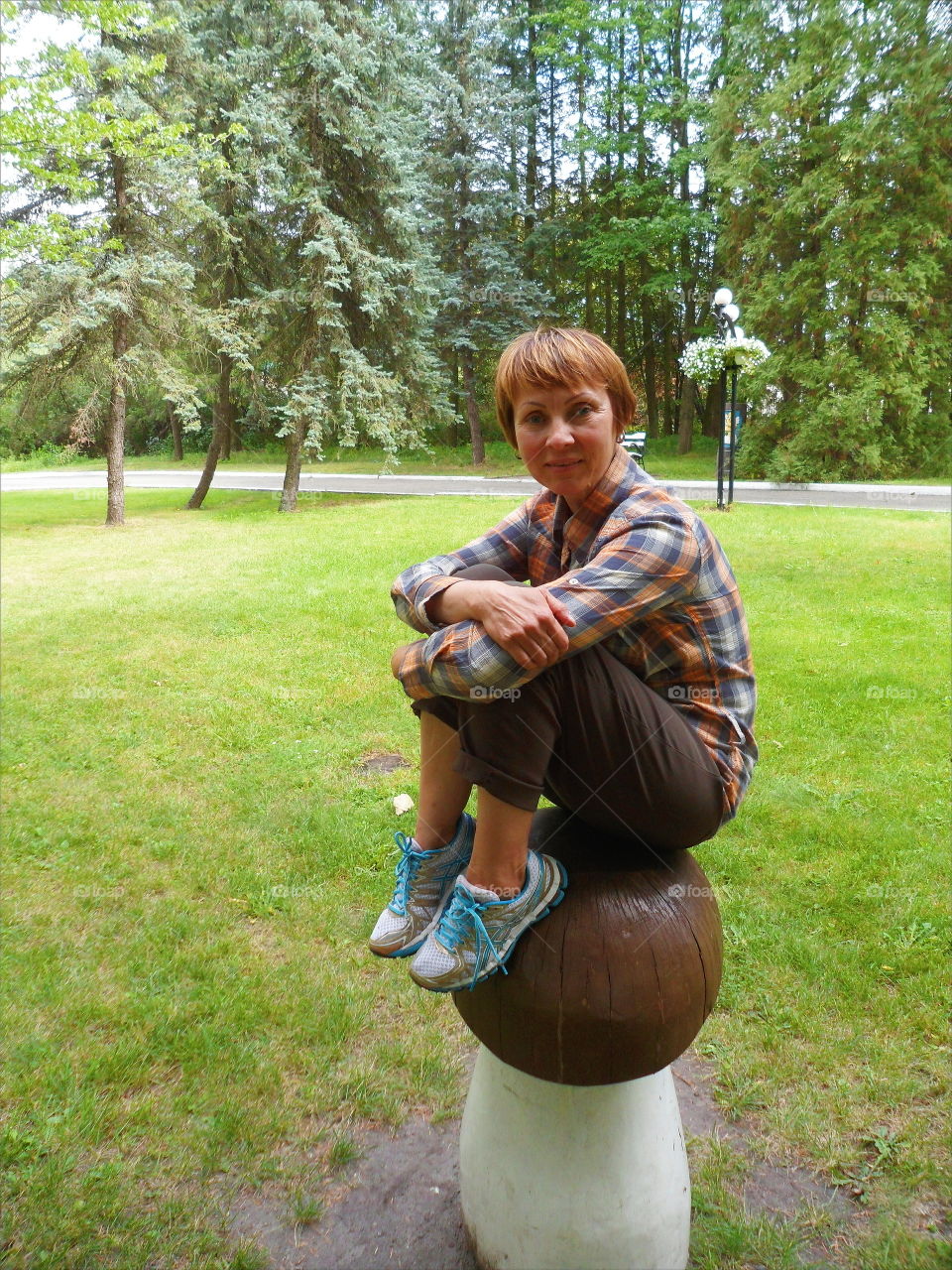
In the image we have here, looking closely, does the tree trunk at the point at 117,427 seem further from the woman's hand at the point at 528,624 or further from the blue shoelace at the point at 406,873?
the woman's hand at the point at 528,624

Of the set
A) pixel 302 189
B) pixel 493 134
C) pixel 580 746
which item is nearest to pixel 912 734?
pixel 580 746

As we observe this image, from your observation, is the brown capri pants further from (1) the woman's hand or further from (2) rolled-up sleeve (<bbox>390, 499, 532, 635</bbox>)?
(2) rolled-up sleeve (<bbox>390, 499, 532, 635</bbox>)

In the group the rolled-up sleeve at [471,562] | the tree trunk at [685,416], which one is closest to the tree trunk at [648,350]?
the tree trunk at [685,416]

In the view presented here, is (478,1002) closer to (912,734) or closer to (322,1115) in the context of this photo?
(322,1115)

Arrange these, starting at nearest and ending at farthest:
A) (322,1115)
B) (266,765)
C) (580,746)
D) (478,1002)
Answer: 1. (580,746)
2. (478,1002)
3. (322,1115)
4. (266,765)

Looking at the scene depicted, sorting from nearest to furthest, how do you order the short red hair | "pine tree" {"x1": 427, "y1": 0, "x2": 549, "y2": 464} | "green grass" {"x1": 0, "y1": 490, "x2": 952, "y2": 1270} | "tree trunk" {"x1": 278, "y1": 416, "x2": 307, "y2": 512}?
the short red hair → "green grass" {"x1": 0, "y1": 490, "x2": 952, "y2": 1270} → "tree trunk" {"x1": 278, "y1": 416, "x2": 307, "y2": 512} → "pine tree" {"x1": 427, "y1": 0, "x2": 549, "y2": 464}

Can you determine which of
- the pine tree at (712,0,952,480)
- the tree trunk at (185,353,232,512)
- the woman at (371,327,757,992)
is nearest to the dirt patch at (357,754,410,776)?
the woman at (371,327,757,992)

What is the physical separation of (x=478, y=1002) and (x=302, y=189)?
15.7m

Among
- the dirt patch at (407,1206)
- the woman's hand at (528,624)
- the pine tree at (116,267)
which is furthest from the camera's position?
the pine tree at (116,267)

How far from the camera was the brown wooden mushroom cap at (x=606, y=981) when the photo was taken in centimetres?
186

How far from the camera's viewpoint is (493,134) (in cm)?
1938

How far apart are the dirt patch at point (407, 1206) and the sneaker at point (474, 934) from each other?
84 centimetres

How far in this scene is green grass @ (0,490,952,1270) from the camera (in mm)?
2359

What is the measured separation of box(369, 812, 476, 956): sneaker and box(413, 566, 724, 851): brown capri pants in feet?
1.05
